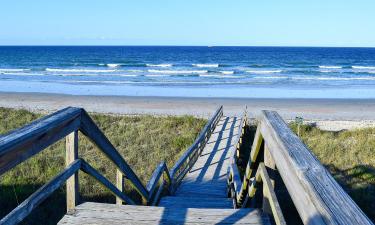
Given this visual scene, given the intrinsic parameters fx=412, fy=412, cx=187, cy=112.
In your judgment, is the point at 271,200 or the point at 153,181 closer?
the point at 271,200

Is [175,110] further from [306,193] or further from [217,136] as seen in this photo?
[306,193]

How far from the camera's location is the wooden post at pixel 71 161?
2915mm

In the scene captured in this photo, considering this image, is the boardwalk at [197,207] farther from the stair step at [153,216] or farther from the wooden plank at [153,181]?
the wooden plank at [153,181]

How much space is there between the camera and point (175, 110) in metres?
20.8

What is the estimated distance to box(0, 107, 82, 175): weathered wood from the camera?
6.05ft

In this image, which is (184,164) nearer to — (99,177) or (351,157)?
(351,157)

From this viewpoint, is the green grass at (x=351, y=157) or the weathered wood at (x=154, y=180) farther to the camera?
the green grass at (x=351, y=157)

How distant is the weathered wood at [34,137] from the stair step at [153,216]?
820mm

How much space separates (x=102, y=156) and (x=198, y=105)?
38.4ft

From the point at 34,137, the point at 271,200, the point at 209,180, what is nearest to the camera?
the point at 34,137

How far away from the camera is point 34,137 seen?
210 centimetres

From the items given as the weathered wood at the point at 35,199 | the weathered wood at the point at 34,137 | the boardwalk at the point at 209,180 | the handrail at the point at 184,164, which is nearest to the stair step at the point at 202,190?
the boardwalk at the point at 209,180

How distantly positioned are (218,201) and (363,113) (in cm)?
1737

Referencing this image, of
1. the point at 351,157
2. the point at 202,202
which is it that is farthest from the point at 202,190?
the point at 351,157
